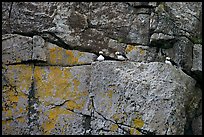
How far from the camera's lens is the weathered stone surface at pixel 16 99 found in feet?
14.3

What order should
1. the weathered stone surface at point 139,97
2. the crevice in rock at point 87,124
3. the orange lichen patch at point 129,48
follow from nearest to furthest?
the weathered stone surface at point 139,97, the crevice in rock at point 87,124, the orange lichen patch at point 129,48

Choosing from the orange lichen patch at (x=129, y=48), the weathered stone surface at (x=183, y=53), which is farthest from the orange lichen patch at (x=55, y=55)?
the weathered stone surface at (x=183, y=53)

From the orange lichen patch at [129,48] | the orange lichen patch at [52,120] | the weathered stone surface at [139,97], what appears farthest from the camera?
the orange lichen patch at [129,48]

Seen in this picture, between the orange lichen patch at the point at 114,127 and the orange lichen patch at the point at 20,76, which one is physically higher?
the orange lichen patch at the point at 20,76

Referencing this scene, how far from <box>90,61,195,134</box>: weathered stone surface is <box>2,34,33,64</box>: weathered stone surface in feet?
2.54

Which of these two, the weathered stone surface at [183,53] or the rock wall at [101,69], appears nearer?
the rock wall at [101,69]

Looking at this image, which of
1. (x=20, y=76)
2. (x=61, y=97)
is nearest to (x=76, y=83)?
(x=61, y=97)

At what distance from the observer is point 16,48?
4504mm

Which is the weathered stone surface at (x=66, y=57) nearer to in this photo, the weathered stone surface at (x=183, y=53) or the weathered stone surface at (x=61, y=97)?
the weathered stone surface at (x=61, y=97)

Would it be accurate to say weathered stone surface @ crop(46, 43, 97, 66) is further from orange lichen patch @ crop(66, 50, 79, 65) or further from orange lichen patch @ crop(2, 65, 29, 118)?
orange lichen patch @ crop(2, 65, 29, 118)

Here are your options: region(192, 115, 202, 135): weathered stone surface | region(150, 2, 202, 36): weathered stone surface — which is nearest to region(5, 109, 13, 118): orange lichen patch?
region(150, 2, 202, 36): weathered stone surface

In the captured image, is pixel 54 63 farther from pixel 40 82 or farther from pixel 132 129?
pixel 132 129

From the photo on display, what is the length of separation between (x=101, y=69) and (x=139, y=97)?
486 millimetres

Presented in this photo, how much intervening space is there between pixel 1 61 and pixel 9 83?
25 cm
